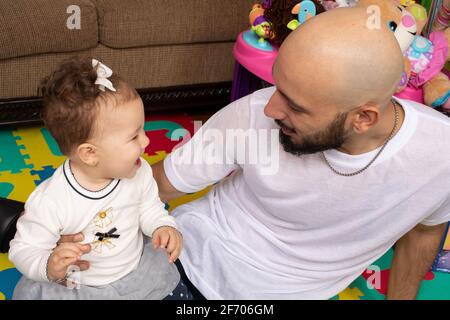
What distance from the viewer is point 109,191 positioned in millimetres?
1132

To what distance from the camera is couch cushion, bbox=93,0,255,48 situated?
238 cm

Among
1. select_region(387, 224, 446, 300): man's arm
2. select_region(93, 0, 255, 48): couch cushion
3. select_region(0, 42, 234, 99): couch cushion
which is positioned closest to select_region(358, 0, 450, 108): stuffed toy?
select_region(387, 224, 446, 300): man's arm

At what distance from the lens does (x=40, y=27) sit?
88.1 inches

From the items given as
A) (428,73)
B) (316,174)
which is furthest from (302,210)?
(428,73)

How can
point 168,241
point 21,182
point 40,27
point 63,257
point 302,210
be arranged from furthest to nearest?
point 40,27
point 21,182
point 302,210
point 168,241
point 63,257

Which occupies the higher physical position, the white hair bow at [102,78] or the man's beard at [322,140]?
the white hair bow at [102,78]

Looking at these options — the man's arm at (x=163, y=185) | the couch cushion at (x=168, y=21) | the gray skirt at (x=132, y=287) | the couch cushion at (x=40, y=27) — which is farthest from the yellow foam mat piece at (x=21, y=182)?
the gray skirt at (x=132, y=287)

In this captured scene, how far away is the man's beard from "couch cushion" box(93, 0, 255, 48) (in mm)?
1329

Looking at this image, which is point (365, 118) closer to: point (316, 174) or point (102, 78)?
point (316, 174)

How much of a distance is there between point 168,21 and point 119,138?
1.47 m

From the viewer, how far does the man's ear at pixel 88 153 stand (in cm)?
107

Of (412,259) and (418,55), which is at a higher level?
(418,55)

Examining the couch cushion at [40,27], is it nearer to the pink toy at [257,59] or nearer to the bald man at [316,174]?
the pink toy at [257,59]

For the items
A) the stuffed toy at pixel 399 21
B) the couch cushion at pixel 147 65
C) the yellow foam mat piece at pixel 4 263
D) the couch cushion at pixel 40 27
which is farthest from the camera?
the couch cushion at pixel 147 65
